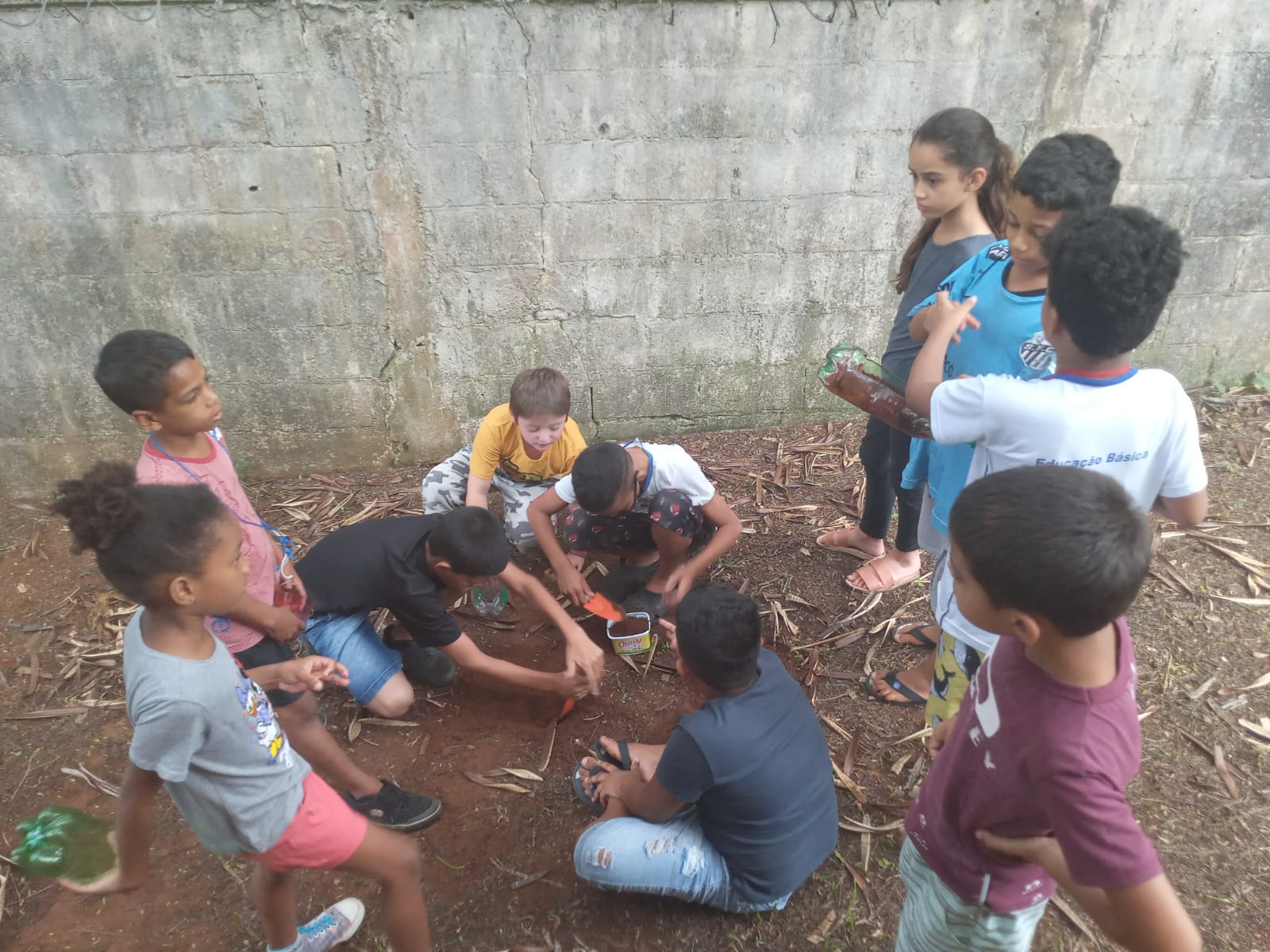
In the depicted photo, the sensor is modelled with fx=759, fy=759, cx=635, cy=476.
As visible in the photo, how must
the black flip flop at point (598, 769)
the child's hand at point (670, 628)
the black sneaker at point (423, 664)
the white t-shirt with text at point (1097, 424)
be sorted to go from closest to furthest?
the white t-shirt with text at point (1097, 424) → the black flip flop at point (598, 769) → the black sneaker at point (423, 664) → the child's hand at point (670, 628)

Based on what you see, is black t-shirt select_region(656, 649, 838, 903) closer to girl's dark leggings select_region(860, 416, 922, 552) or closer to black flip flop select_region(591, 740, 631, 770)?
black flip flop select_region(591, 740, 631, 770)

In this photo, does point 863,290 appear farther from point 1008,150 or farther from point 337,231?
point 337,231

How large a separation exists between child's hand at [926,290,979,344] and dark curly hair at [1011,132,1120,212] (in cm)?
34

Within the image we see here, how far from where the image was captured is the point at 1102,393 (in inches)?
74.5

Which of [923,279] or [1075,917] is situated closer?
[1075,917]

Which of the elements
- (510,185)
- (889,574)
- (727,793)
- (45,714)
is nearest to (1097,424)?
(727,793)

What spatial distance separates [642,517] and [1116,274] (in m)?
2.32

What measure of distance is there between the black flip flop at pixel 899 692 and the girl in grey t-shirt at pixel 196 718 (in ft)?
6.69

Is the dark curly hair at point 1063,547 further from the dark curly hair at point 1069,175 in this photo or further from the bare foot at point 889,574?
the bare foot at point 889,574

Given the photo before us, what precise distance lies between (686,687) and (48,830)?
88.8 inches

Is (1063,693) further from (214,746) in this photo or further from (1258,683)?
(1258,683)

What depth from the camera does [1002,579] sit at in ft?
4.47

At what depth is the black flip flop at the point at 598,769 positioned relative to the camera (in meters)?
2.80

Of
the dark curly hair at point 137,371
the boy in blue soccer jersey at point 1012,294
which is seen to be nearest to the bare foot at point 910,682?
the boy in blue soccer jersey at point 1012,294
